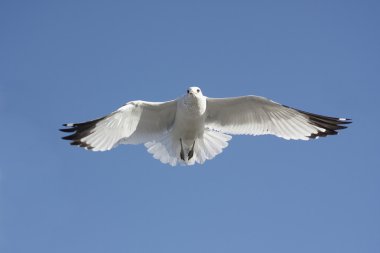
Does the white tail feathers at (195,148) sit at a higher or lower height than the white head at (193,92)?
lower

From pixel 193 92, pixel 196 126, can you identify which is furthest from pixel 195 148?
pixel 193 92

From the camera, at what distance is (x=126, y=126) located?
992cm

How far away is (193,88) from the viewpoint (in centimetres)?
946

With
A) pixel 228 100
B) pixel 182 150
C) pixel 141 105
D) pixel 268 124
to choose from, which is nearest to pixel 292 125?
pixel 268 124

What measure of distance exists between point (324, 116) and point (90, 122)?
397cm

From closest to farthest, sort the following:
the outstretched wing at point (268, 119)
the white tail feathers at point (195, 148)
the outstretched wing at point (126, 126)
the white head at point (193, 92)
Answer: the white head at point (193, 92), the outstretched wing at point (126, 126), the outstretched wing at point (268, 119), the white tail feathers at point (195, 148)

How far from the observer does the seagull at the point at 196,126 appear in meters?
9.74

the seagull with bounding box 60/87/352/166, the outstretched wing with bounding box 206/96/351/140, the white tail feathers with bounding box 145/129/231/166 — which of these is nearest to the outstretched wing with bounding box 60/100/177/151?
the seagull with bounding box 60/87/352/166

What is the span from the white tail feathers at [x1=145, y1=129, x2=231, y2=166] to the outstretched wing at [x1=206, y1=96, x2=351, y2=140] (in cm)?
17

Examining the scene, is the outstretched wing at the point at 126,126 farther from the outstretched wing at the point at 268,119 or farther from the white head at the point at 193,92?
the outstretched wing at the point at 268,119

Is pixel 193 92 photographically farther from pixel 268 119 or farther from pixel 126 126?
pixel 268 119

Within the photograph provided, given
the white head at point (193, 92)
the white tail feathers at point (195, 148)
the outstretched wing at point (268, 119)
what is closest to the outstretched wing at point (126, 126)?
the white tail feathers at point (195, 148)

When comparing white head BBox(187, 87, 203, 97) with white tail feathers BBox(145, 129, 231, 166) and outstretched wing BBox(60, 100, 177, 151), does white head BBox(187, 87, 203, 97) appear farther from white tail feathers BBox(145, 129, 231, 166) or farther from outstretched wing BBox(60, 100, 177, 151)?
white tail feathers BBox(145, 129, 231, 166)

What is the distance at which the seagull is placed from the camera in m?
9.74
